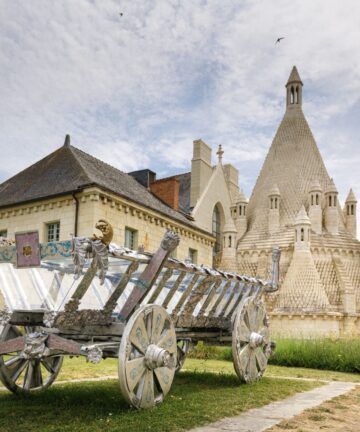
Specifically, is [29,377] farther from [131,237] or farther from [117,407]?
[131,237]

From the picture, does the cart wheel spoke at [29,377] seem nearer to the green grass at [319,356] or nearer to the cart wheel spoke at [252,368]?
the cart wheel spoke at [252,368]

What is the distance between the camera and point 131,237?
19.3m

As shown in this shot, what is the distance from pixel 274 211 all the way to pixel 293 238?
257 centimetres

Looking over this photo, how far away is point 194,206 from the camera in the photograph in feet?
99.2

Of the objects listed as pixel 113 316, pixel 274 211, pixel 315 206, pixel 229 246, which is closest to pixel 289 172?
pixel 274 211

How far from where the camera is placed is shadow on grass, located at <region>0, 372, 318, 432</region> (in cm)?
493

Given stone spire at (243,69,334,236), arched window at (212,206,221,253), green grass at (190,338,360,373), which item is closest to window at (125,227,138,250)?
green grass at (190,338,360,373)

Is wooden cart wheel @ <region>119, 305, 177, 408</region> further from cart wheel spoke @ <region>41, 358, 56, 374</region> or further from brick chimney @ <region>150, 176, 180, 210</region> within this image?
brick chimney @ <region>150, 176, 180, 210</region>

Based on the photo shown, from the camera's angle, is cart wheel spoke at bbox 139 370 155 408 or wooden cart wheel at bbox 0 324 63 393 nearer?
cart wheel spoke at bbox 139 370 155 408

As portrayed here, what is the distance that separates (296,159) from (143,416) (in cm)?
3260

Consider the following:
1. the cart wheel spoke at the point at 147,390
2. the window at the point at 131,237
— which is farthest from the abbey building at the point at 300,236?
the cart wheel spoke at the point at 147,390

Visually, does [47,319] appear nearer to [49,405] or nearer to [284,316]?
[49,405]

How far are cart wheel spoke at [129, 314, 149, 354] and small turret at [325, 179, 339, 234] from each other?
1156 inches

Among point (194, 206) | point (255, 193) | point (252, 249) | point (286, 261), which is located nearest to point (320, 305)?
point (286, 261)
